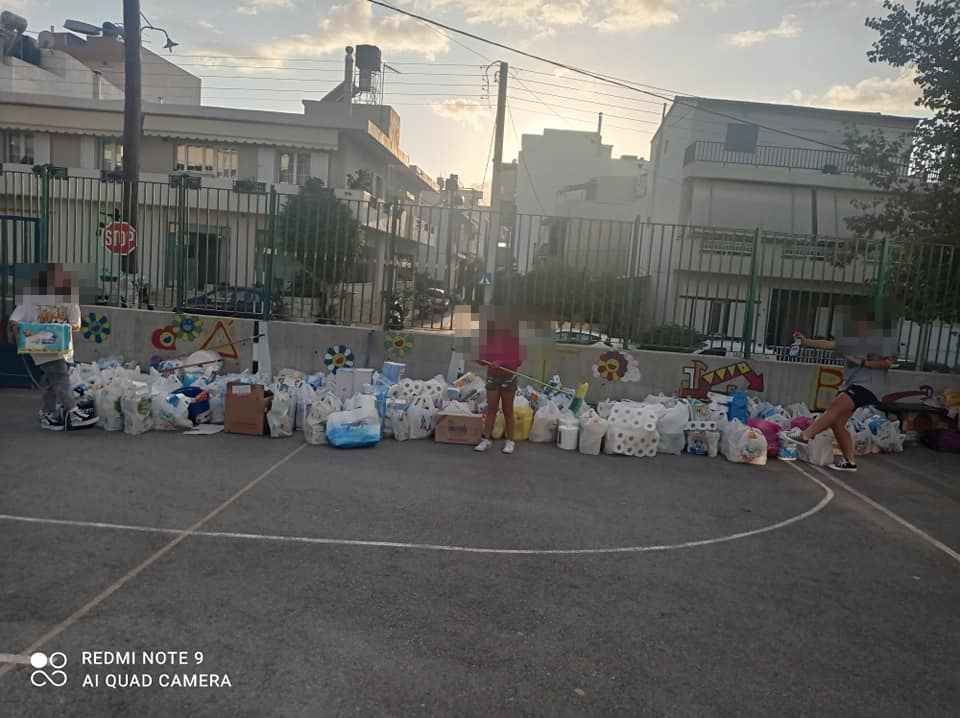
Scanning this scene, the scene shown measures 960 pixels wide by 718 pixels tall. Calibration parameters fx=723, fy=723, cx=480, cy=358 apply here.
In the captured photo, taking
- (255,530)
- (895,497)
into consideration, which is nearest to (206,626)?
(255,530)

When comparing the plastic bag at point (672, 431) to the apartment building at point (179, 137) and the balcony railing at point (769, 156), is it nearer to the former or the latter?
the apartment building at point (179, 137)

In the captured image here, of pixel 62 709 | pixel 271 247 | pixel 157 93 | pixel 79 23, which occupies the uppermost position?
pixel 79 23

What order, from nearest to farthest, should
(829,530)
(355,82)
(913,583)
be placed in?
1. (913,583)
2. (829,530)
3. (355,82)

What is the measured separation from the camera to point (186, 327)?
10.4 m

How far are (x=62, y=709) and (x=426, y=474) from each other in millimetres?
4128

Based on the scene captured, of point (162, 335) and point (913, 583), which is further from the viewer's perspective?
point (162, 335)

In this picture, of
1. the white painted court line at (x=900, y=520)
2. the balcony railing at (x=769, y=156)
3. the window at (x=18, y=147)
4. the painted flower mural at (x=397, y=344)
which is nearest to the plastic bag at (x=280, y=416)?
the painted flower mural at (x=397, y=344)

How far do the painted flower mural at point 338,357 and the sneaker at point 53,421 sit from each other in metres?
3.51

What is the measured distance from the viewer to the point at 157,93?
126 ft

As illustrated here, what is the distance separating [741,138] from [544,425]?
25432mm

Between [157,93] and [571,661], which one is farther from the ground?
[157,93]

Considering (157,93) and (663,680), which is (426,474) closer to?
(663,680)

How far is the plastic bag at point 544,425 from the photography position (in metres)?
8.55

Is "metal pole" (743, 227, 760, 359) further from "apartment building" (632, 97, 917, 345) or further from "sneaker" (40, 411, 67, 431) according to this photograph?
"sneaker" (40, 411, 67, 431)
